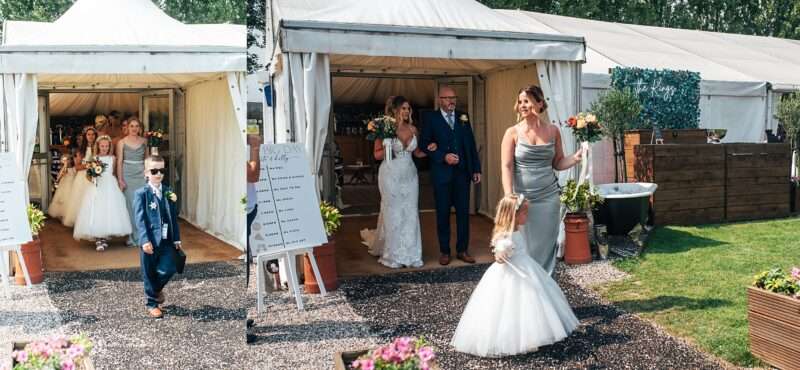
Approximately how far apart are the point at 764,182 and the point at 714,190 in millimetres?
1034

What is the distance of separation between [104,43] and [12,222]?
0.45m

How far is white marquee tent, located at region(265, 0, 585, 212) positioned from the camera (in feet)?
18.2

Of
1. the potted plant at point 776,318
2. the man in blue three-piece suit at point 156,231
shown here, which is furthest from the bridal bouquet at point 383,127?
the man in blue three-piece suit at point 156,231

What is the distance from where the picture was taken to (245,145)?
1852 mm

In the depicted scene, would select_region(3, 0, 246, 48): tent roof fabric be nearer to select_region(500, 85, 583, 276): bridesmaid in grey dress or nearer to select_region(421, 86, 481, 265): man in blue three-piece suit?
select_region(500, 85, 583, 276): bridesmaid in grey dress

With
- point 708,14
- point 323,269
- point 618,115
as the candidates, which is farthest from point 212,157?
point 708,14

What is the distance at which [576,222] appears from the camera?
21.5ft

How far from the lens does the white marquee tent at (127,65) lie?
142 centimetres

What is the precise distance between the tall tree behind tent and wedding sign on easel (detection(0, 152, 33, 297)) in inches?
908

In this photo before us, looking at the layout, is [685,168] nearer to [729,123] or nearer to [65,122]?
[729,123]

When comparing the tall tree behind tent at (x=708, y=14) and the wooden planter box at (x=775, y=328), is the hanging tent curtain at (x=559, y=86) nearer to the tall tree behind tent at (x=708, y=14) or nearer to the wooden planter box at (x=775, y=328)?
the wooden planter box at (x=775, y=328)

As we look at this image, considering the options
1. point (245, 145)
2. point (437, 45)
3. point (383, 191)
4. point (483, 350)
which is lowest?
point (483, 350)

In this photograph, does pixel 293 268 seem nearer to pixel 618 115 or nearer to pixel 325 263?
pixel 325 263

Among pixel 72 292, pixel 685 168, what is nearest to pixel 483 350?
pixel 72 292
